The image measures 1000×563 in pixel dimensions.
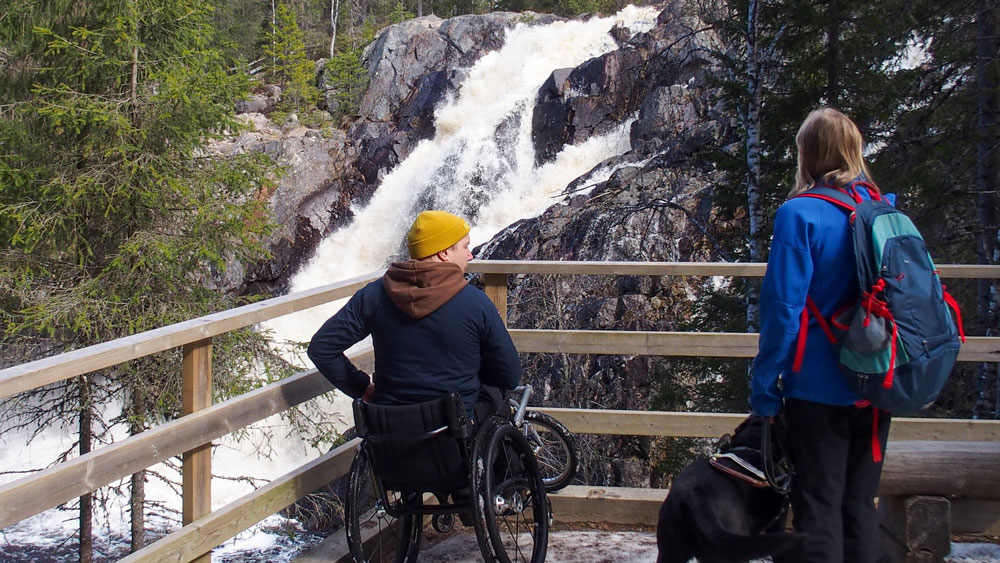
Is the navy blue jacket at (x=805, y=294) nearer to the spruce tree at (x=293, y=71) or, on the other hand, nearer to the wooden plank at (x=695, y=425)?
the wooden plank at (x=695, y=425)

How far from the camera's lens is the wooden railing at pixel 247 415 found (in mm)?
2395

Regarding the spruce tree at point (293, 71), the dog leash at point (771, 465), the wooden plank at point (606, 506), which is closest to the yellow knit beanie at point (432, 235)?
the dog leash at point (771, 465)

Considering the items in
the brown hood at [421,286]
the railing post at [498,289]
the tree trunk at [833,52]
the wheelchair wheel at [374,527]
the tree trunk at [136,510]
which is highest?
the tree trunk at [833,52]

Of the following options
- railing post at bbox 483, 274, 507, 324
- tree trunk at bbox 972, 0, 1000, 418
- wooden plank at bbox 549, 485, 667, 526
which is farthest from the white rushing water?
wooden plank at bbox 549, 485, 667, 526

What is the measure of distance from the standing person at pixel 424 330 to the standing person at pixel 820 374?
3.18 ft

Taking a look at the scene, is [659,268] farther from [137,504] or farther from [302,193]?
[302,193]

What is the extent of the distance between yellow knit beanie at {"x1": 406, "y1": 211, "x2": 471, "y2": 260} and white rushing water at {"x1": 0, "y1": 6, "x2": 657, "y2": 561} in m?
14.6

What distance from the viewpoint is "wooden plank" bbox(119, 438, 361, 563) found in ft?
9.13

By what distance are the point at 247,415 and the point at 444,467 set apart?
29.4 inches

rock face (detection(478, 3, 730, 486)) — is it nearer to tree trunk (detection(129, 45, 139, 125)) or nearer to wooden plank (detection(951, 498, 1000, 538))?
tree trunk (detection(129, 45, 139, 125))

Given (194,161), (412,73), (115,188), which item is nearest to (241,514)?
(115,188)

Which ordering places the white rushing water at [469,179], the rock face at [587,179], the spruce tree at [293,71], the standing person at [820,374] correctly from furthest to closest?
1. the spruce tree at [293,71]
2. the white rushing water at [469,179]
3. the rock face at [587,179]
4. the standing person at [820,374]

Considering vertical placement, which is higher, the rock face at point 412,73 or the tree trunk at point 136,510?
the rock face at point 412,73

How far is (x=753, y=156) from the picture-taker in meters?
9.55
